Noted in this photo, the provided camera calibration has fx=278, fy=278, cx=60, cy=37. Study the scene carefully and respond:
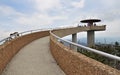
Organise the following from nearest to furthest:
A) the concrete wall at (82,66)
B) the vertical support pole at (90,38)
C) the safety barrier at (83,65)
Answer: the safety barrier at (83,65), the concrete wall at (82,66), the vertical support pole at (90,38)

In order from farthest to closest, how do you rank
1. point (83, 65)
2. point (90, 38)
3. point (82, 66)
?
point (90, 38), point (82, 66), point (83, 65)

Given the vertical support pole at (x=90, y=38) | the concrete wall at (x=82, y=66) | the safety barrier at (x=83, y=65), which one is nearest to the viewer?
the safety barrier at (x=83, y=65)

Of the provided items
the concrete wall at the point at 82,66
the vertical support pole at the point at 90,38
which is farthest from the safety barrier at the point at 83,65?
the vertical support pole at the point at 90,38

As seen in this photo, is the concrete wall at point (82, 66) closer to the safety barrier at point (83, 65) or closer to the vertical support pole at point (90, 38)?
the safety barrier at point (83, 65)

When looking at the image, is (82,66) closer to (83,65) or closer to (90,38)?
(83,65)

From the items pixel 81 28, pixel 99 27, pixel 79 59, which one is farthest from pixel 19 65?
pixel 99 27

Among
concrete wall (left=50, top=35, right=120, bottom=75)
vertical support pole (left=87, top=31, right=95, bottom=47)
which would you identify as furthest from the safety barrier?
vertical support pole (left=87, top=31, right=95, bottom=47)

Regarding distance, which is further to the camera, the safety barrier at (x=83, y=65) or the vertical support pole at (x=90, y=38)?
the vertical support pole at (x=90, y=38)

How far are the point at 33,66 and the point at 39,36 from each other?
27.3 m

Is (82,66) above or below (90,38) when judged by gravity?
above

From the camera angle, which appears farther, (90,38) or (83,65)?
(90,38)

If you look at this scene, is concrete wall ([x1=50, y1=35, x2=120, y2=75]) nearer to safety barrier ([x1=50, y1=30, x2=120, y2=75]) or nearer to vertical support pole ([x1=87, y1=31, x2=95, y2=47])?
safety barrier ([x1=50, y1=30, x2=120, y2=75])

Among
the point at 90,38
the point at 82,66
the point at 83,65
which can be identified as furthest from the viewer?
the point at 90,38

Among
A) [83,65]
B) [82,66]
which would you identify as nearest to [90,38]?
[82,66]
